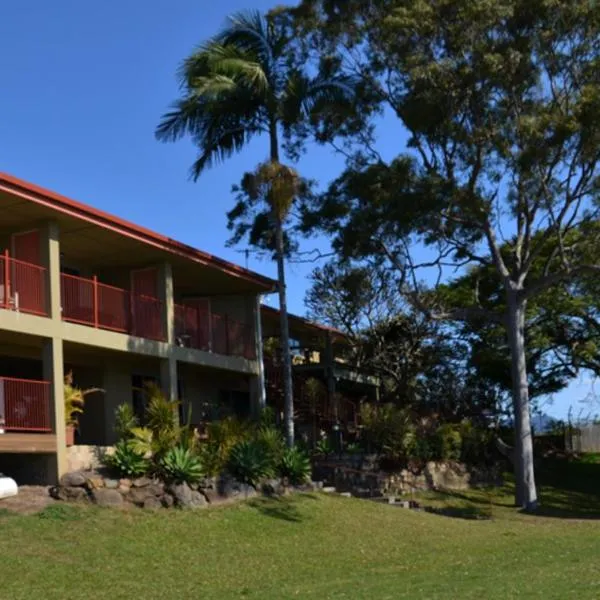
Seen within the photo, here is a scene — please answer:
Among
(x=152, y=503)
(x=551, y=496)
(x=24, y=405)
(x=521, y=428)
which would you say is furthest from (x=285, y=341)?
(x=551, y=496)

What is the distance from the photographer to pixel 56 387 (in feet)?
61.5

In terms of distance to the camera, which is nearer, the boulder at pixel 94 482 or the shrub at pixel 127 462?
the boulder at pixel 94 482

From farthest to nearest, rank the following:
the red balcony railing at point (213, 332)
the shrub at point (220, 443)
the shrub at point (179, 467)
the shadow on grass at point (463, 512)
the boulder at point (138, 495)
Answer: the red balcony railing at point (213, 332) < the shadow on grass at point (463, 512) < the shrub at point (220, 443) < the shrub at point (179, 467) < the boulder at point (138, 495)

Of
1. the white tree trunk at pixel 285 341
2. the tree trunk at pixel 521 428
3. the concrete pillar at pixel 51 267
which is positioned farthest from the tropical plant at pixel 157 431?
the tree trunk at pixel 521 428

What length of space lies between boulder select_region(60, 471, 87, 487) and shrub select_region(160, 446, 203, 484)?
171 cm

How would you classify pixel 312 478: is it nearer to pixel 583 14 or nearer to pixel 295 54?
pixel 295 54

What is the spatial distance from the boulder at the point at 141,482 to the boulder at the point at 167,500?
43 cm

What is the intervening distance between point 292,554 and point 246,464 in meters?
4.54

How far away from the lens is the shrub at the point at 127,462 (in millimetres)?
18391

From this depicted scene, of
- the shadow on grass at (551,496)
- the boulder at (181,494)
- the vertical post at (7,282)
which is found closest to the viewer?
the vertical post at (7,282)

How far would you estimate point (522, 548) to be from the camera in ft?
55.2

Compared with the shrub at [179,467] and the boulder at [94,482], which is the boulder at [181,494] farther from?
the boulder at [94,482]

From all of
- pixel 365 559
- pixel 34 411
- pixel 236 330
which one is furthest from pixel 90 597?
pixel 236 330

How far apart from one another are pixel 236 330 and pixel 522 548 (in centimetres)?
1228
